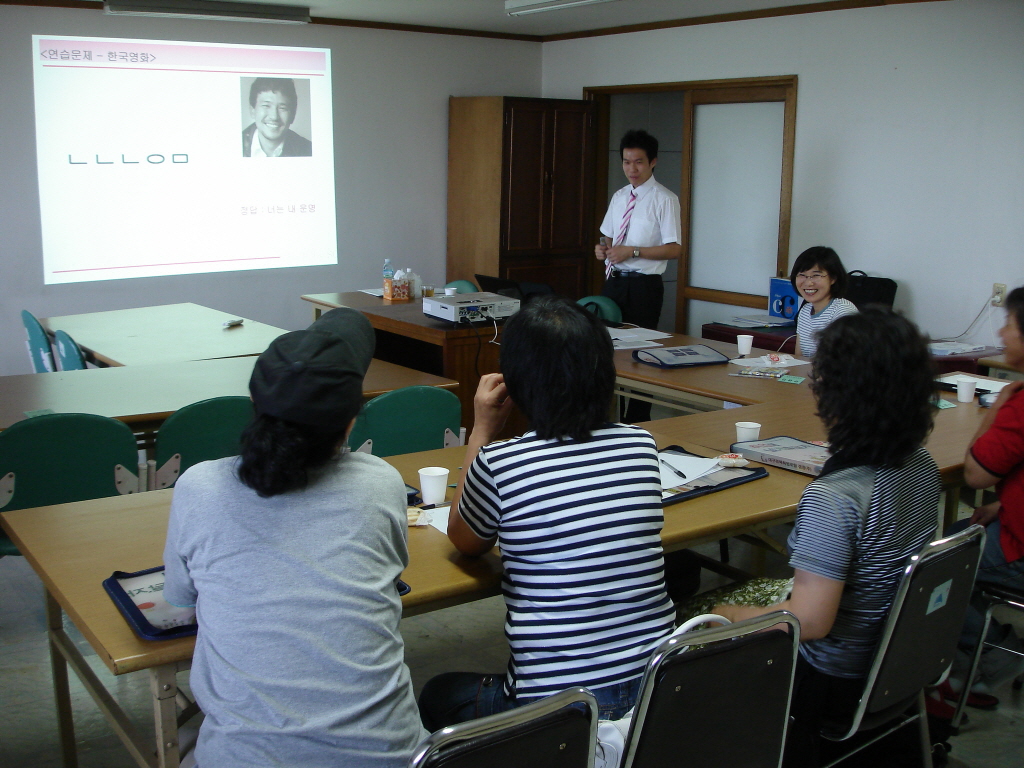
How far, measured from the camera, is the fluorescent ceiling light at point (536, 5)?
5660 mm

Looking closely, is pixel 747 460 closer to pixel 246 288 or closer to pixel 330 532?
pixel 330 532

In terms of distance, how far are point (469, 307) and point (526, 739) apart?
3217 millimetres

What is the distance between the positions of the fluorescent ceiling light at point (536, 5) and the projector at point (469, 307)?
86.6 inches

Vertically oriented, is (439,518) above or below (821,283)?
below

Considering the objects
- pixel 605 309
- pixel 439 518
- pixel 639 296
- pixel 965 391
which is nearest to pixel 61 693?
pixel 439 518

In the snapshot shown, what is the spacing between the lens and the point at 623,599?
160 cm

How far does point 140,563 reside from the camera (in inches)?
69.8

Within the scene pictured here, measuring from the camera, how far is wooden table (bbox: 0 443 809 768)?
1.53m

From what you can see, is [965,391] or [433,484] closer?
[433,484]

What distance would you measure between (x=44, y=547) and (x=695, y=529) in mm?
1293

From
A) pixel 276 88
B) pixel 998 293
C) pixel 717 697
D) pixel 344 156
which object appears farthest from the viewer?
pixel 344 156

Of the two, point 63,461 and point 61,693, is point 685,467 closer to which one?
point 61,693

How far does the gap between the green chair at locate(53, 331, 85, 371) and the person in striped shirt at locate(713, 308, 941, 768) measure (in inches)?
131

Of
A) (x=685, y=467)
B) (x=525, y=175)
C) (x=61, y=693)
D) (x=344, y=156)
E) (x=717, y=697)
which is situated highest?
(x=344, y=156)
